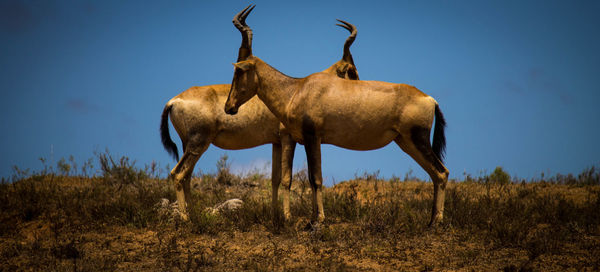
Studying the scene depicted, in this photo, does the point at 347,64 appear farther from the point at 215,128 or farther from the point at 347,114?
the point at 215,128

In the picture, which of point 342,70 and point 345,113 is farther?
point 342,70

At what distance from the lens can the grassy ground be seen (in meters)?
6.55

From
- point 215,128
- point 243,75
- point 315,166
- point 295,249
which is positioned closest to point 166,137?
point 215,128

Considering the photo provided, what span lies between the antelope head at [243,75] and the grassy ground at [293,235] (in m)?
1.97

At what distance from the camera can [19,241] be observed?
8359 millimetres

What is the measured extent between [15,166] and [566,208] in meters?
12.9

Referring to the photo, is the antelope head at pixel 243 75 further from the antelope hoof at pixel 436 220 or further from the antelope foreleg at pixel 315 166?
the antelope hoof at pixel 436 220

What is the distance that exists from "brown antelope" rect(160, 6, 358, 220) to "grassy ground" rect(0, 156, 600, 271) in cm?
69

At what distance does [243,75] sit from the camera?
26.7 ft

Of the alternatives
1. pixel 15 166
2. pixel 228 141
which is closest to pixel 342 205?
pixel 228 141

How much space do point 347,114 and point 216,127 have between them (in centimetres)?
265

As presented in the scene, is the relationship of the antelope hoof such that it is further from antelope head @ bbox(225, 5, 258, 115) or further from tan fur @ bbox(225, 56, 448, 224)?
antelope head @ bbox(225, 5, 258, 115)

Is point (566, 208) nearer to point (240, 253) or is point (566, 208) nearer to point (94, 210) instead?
point (240, 253)

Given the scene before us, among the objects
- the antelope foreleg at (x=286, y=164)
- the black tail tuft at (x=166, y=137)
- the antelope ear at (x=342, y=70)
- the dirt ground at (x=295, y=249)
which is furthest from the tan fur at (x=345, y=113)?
the black tail tuft at (x=166, y=137)
